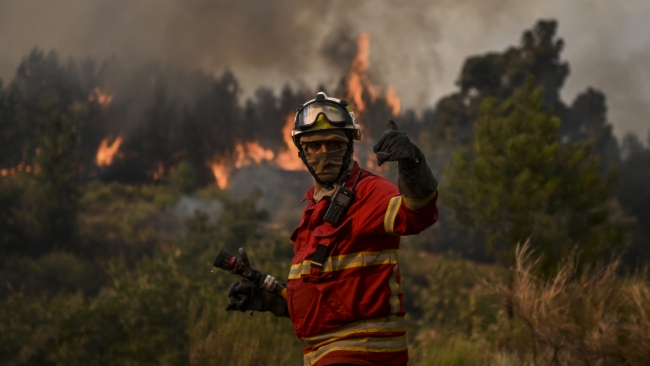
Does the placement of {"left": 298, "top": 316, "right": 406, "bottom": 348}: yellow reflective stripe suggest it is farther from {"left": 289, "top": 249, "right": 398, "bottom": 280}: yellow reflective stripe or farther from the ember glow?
the ember glow

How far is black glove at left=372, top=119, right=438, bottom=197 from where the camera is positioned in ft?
9.59

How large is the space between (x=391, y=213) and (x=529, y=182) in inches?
475

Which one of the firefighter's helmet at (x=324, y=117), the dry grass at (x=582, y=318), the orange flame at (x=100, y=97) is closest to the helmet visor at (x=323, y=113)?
the firefighter's helmet at (x=324, y=117)

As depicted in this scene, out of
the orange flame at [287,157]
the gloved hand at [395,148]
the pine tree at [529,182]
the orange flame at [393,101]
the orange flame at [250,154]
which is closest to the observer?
the gloved hand at [395,148]

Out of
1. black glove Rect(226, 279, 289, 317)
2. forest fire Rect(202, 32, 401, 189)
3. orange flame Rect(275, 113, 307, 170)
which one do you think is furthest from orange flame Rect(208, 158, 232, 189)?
black glove Rect(226, 279, 289, 317)

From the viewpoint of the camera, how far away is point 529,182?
14.7m

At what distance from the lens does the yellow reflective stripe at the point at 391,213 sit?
3.21 meters

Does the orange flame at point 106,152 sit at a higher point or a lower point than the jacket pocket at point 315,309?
higher

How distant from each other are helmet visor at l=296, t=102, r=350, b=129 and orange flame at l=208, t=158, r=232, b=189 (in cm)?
5495

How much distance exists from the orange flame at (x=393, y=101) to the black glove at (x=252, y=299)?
5272 cm

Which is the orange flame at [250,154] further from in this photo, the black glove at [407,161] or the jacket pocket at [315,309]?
the black glove at [407,161]

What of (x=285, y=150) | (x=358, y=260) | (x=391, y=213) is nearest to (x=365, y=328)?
(x=358, y=260)

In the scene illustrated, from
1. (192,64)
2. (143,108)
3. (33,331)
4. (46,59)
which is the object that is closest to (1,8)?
(46,59)

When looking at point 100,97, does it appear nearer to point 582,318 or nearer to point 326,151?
point 582,318
